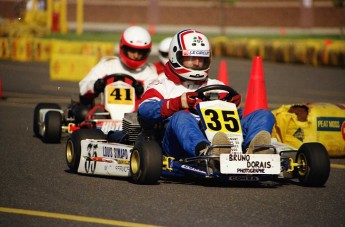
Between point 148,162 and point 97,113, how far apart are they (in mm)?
3355

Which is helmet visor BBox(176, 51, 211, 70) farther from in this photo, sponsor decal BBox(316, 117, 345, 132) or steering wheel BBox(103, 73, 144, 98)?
steering wheel BBox(103, 73, 144, 98)

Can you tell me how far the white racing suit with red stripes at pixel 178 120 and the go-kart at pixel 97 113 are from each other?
1873 millimetres

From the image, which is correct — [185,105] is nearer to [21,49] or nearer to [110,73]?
[110,73]

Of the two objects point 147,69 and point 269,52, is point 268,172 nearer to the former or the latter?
point 147,69

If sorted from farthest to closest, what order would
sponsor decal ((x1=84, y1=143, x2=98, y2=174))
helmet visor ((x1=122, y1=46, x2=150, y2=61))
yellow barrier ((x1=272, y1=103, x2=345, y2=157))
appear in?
helmet visor ((x1=122, y1=46, x2=150, y2=61)), yellow barrier ((x1=272, y1=103, x2=345, y2=157)), sponsor decal ((x1=84, y1=143, x2=98, y2=174))

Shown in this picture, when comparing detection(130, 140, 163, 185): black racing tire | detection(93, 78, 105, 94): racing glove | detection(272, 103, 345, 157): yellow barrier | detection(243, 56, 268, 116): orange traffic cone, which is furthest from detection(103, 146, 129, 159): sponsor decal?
detection(243, 56, 268, 116): orange traffic cone

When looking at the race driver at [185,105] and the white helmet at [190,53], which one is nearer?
the race driver at [185,105]

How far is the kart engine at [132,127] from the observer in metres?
8.59

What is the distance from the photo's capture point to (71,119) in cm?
1151

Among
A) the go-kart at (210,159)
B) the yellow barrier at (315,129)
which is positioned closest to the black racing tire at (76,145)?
the go-kart at (210,159)

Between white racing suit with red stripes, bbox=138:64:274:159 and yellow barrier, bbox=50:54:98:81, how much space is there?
12.4 m

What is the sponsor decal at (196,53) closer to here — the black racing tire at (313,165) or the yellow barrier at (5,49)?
the black racing tire at (313,165)

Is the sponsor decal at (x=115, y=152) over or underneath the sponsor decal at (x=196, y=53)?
underneath

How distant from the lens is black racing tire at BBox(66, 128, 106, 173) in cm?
860
